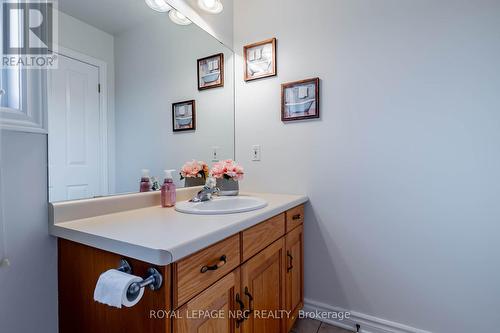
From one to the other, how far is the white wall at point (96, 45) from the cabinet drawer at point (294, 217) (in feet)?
2.98

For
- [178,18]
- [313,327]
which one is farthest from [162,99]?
[313,327]

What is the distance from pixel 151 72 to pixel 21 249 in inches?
38.8

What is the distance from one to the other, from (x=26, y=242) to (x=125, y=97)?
0.71 metres

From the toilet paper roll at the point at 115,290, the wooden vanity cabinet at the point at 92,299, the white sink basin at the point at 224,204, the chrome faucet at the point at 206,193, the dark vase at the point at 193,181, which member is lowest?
the wooden vanity cabinet at the point at 92,299

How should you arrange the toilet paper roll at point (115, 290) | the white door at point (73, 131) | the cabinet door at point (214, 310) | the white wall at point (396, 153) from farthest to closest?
the white wall at point (396, 153) < the white door at point (73, 131) < the cabinet door at point (214, 310) < the toilet paper roll at point (115, 290)

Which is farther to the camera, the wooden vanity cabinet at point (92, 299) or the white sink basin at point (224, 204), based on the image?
Result: the white sink basin at point (224, 204)

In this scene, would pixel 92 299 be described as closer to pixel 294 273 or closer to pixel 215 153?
pixel 294 273

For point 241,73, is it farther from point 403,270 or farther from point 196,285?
point 403,270

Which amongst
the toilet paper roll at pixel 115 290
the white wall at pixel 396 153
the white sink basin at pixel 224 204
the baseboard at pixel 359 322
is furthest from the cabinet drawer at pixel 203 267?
the baseboard at pixel 359 322

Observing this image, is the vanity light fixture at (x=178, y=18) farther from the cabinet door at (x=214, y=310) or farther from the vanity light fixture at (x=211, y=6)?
the cabinet door at (x=214, y=310)

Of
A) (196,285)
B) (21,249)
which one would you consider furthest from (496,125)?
(21,249)

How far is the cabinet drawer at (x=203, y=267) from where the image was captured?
667 millimetres

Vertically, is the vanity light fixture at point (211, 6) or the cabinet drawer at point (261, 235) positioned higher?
the vanity light fixture at point (211, 6)

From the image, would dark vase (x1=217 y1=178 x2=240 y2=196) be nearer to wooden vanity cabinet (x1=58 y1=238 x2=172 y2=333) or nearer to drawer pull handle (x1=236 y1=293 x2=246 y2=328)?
drawer pull handle (x1=236 y1=293 x2=246 y2=328)
